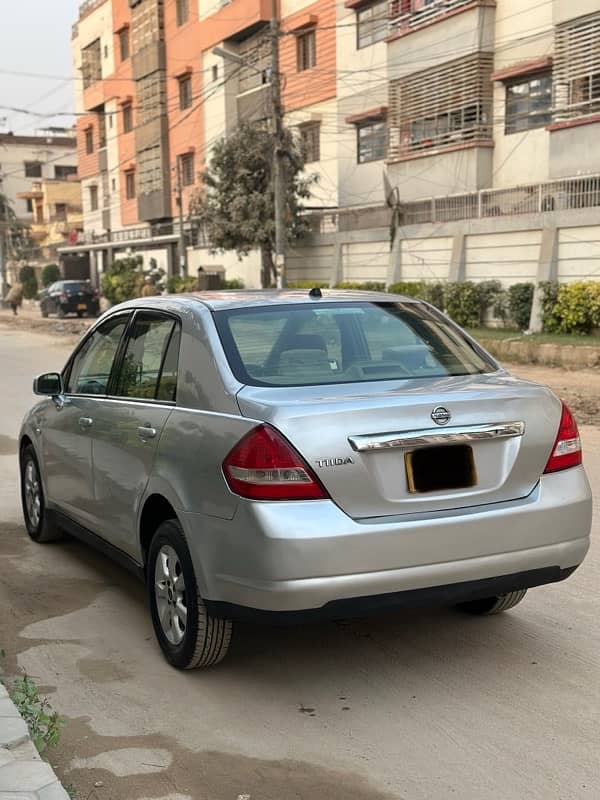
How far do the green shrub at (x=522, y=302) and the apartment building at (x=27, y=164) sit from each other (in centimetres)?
6912

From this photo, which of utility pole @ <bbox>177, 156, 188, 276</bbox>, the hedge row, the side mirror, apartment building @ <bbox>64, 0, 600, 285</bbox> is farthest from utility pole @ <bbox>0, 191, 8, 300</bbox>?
the side mirror

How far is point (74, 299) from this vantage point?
131 ft

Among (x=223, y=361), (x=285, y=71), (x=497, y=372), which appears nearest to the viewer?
(x=223, y=361)

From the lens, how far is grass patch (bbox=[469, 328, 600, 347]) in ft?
57.2

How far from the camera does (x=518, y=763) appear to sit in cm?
336

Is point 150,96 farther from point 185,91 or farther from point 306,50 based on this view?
point 306,50

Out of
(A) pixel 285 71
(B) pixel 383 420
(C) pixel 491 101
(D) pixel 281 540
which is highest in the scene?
(A) pixel 285 71

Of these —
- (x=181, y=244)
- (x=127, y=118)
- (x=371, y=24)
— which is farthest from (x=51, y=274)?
(x=371, y=24)

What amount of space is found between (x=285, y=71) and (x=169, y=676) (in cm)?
3381

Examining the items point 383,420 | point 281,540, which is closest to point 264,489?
point 281,540

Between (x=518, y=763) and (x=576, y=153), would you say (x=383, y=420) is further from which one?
(x=576, y=153)

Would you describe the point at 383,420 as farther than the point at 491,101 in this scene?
No

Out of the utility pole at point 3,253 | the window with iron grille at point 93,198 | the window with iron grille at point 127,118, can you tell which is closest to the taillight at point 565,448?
the window with iron grille at point 127,118

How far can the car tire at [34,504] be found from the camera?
6318 mm
